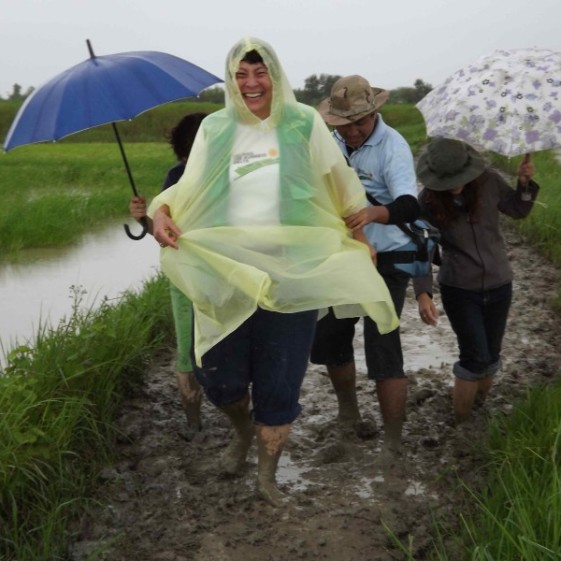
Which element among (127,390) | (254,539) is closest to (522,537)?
(254,539)

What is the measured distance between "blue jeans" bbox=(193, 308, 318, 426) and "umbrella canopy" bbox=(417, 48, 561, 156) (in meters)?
0.91

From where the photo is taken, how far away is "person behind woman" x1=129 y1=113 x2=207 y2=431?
3480 mm

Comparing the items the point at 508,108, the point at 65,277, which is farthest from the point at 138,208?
the point at 65,277

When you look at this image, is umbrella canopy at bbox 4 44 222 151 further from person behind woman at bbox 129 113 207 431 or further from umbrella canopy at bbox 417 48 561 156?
umbrella canopy at bbox 417 48 561 156

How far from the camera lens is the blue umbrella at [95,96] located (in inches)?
121

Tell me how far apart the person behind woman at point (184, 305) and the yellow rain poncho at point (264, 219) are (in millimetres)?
461

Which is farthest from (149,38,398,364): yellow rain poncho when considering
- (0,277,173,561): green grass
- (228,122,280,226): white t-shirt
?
(0,277,173,561): green grass

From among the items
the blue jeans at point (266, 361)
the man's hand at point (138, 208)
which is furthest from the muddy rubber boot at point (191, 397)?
the man's hand at point (138, 208)

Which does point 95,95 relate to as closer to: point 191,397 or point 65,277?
point 191,397

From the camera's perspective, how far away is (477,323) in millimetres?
3543

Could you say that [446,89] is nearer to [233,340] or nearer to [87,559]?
[233,340]

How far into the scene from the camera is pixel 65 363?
3.63 m

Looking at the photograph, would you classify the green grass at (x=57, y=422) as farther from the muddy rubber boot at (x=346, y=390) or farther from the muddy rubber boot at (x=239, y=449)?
the muddy rubber boot at (x=346, y=390)

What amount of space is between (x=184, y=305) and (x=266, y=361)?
736 mm
